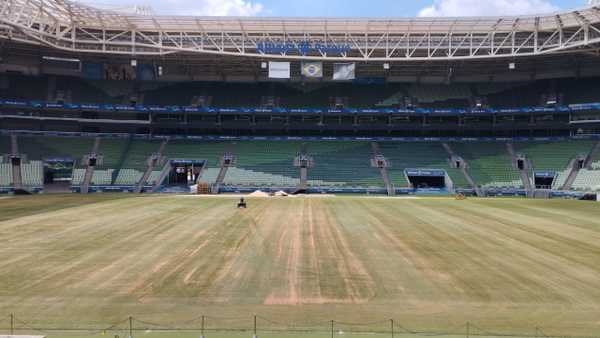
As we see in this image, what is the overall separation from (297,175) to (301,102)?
15374 mm

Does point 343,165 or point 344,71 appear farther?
point 343,165

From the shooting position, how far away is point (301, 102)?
64.9 metres

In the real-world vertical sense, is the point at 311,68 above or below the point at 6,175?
above

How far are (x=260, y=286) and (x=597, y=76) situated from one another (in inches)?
2661

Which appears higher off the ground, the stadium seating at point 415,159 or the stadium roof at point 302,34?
the stadium roof at point 302,34

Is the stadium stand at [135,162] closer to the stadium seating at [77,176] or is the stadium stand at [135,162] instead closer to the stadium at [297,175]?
the stadium at [297,175]

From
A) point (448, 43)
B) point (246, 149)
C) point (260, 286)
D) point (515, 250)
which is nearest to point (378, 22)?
point (448, 43)

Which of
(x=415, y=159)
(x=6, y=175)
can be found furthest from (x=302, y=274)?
(x=6, y=175)

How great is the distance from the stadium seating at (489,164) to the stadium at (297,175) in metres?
0.33

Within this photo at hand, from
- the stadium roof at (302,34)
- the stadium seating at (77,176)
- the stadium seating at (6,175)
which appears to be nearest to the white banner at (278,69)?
the stadium roof at (302,34)

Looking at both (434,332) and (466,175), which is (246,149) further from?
(434,332)

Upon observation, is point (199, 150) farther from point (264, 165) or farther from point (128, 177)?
point (128, 177)

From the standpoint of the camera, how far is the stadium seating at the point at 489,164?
53112mm

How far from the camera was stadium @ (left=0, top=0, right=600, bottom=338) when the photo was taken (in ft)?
40.2
